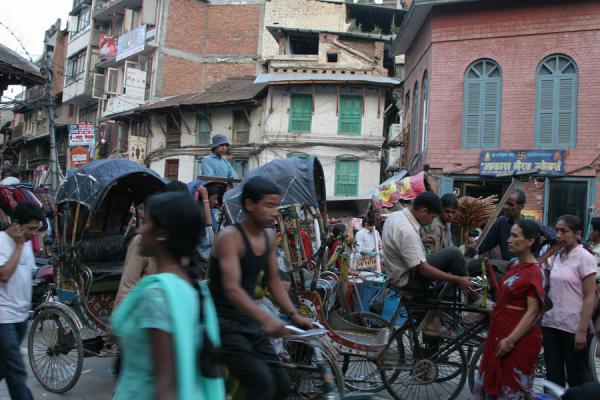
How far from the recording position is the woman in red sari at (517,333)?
407 centimetres

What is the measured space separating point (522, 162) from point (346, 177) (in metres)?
10.5

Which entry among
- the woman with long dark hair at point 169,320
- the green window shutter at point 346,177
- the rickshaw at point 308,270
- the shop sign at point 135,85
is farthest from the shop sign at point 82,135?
the woman with long dark hair at point 169,320

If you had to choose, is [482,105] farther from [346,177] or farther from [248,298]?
[248,298]

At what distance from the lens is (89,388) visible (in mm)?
5977

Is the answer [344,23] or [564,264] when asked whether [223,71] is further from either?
[564,264]

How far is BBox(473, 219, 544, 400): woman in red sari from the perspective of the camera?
4066 millimetres

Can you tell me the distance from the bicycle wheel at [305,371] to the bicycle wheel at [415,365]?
84cm

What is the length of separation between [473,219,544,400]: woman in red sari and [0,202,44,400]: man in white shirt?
131 inches

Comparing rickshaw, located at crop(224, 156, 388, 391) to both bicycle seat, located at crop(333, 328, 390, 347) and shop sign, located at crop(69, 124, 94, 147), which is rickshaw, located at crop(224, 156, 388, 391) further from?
shop sign, located at crop(69, 124, 94, 147)

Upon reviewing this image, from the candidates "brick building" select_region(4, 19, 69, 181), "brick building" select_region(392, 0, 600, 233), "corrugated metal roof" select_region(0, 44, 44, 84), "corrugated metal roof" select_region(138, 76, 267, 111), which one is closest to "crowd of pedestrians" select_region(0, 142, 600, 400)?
"corrugated metal roof" select_region(0, 44, 44, 84)

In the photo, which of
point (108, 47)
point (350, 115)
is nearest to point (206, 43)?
point (108, 47)

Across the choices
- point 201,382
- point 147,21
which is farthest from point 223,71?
point 201,382

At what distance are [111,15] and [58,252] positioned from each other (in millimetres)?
33775

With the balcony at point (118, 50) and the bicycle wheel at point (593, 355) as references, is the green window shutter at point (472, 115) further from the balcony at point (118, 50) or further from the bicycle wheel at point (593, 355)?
the balcony at point (118, 50)
